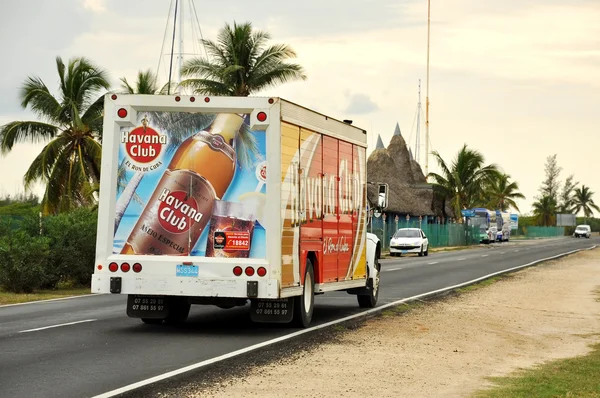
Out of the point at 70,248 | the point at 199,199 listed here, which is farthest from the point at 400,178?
the point at 199,199

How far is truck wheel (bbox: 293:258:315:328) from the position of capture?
15781 millimetres

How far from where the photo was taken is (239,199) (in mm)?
14664

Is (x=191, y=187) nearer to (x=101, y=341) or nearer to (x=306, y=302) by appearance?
(x=101, y=341)

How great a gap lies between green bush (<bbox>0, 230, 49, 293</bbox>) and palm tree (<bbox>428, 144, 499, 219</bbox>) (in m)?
57.9

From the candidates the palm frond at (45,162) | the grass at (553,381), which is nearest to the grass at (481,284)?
the grass at (553,381)

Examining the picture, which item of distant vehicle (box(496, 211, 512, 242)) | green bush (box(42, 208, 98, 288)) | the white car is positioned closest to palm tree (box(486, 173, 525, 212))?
distant vehicle (box(496, 211, 512, 242))

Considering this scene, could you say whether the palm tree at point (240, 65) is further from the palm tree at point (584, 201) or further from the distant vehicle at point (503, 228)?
the palm tree at point (584, 201)

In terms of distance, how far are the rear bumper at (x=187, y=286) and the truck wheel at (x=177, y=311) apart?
56.9 inches

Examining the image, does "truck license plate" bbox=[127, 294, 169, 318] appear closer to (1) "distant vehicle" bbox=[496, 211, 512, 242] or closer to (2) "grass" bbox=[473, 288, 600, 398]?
(2) "grass" bbox=[473, 288, 600, 398]

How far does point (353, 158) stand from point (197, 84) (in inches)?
1001

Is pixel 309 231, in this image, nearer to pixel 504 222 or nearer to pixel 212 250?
pixel 212 250

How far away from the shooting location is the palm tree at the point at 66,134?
3794cm

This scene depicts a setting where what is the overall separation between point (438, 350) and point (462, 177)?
6929cm

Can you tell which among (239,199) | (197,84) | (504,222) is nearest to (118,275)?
(239,199)
